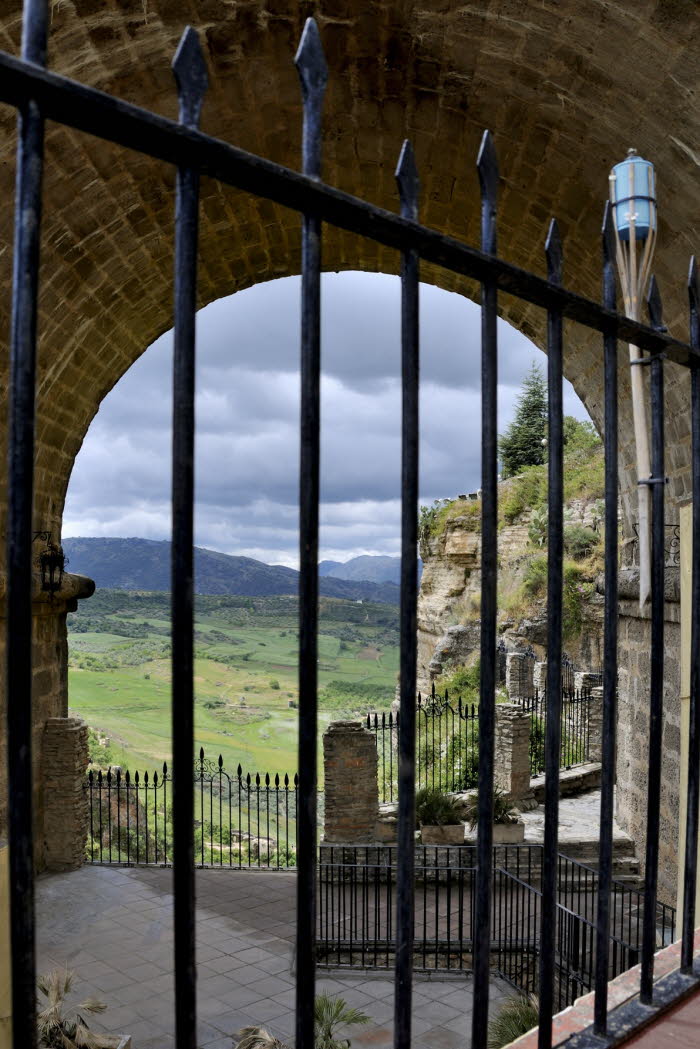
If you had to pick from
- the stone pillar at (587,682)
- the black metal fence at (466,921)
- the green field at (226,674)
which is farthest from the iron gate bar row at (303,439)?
the green field at (226,674)

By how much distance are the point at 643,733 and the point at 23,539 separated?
9.36 m

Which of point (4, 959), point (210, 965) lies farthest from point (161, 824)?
point (4, 959)

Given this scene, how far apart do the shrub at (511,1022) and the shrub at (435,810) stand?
419 cm

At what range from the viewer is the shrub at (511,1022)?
6.46m

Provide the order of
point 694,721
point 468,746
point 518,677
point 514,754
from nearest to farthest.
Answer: point 694,721 < point 514,754 < point 468,746 < point 518,677

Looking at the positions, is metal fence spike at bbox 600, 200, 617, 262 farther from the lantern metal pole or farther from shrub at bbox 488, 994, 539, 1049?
shrub at bbox 488, 994, 539, 1049

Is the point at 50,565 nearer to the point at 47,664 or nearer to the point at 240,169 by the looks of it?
the point at 47,664

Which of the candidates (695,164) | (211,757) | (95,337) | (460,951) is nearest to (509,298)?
(695,164)

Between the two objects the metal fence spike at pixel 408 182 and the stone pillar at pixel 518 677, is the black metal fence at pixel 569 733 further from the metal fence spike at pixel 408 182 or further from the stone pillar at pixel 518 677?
the metal fence spike at pixel 408 182

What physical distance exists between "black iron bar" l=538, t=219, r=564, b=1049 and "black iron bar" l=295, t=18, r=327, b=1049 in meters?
0.58

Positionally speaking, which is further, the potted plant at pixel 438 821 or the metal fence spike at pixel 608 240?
the potted plant at pixel 438 821

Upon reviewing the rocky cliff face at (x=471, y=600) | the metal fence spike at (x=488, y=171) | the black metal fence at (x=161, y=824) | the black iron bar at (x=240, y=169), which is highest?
the metal fence spike at (x=488, y=171)

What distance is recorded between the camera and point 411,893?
1.43 m

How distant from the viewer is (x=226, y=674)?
55875 mm
